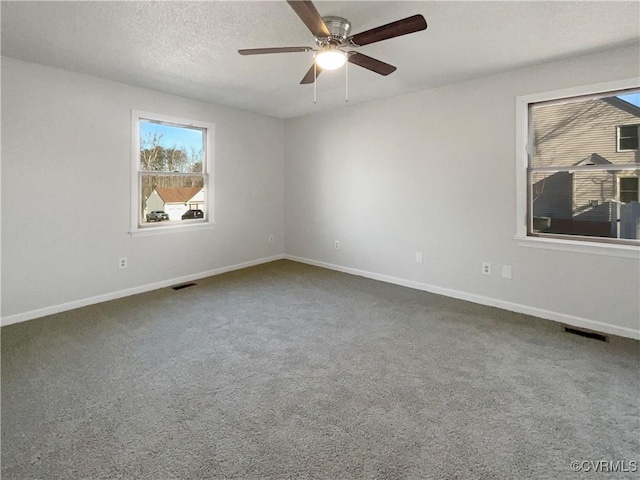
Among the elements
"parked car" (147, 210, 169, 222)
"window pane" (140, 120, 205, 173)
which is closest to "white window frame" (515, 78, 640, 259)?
"window pane" (140, 120, 205, 173)

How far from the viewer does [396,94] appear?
4316 mm

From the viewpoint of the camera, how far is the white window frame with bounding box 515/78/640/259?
294 cm

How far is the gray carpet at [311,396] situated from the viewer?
1614 millimetres

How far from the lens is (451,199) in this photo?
4.02m

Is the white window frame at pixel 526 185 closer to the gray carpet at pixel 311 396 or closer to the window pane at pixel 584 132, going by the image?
the window pane at pixel 584 132

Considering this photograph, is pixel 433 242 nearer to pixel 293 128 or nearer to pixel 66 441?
pixel 293 128

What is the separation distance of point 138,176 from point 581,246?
482 cm

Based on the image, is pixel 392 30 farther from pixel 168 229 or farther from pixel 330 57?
pixel 168 229

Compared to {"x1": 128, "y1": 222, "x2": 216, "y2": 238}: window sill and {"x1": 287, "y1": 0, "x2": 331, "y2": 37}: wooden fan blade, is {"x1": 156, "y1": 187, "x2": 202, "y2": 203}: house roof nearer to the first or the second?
{"x1": 128, "y1": 222, "x2": 216, "y2": 238}: window sill

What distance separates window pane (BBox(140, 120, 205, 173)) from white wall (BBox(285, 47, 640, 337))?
1709 millimetres

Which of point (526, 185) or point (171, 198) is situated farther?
point (171, 198)

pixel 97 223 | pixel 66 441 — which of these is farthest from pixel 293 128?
pixel 66 441

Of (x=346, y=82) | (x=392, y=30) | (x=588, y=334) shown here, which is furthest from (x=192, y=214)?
(x=588, y=334)

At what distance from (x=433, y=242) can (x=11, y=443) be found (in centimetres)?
401
